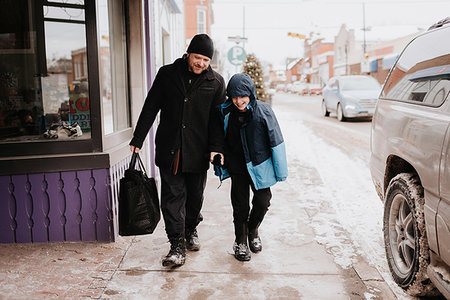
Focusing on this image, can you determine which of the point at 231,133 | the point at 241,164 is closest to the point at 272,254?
the point at 241,164

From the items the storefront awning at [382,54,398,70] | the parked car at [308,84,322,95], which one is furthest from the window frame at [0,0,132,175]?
the parked car at [308,84,322,95]

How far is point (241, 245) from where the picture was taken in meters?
4.01

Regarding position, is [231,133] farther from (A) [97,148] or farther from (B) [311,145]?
(B) [311,145]

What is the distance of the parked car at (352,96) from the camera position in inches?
607

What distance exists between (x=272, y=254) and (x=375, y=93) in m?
13.0

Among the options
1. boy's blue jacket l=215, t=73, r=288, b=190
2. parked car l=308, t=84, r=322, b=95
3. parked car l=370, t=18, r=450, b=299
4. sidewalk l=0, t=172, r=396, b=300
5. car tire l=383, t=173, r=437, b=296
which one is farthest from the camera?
parked car l=308, t=84, r=322, b=95

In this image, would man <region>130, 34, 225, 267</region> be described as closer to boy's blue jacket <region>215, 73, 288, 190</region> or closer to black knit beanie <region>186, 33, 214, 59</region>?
black knit beanie <region>186, 33, 214, 59</region>

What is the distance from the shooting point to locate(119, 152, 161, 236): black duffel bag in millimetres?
3730

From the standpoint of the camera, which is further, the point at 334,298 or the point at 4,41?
the point at 4,41

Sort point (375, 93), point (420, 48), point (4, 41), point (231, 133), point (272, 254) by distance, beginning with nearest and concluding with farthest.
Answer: point (420, 48), point (231, 133), point (272, 254), point (4, 41), point (375, 93)

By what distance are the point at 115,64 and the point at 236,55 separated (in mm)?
6606

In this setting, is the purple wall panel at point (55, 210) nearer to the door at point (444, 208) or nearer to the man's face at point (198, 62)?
the man's face at point (198, 62)

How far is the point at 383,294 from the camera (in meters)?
3.27

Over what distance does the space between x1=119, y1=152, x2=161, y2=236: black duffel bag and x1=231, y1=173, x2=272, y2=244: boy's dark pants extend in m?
0.76
